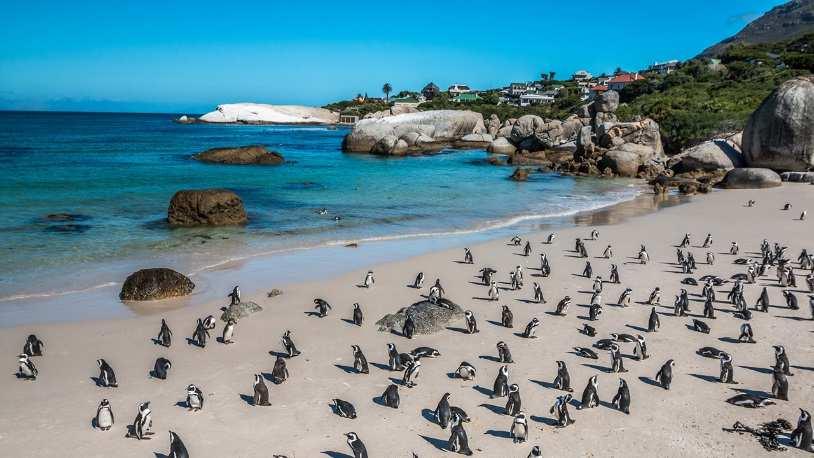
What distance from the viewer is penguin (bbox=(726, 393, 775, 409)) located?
971 centimetres

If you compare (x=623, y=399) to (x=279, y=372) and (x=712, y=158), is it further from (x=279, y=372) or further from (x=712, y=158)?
(x=712, y=158)

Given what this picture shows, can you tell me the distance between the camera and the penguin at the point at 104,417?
9031 mm

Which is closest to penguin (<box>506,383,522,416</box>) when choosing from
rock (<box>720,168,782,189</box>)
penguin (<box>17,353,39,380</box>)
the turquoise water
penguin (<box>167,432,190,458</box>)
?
penguin (<box>167,432,190,458</box>)

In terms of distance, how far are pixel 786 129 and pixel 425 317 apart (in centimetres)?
3085

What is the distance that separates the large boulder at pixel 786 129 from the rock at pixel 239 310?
107ft

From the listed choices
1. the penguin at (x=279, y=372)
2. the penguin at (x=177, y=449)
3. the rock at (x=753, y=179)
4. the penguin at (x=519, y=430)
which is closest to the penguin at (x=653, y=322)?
the penguin at (x=519, y=430)

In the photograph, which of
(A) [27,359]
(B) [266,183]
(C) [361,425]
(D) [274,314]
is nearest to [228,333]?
(D) [274,314]

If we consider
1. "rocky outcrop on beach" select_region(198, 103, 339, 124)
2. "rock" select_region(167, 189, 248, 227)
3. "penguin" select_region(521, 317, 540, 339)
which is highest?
"rocky outcrop on beach" select_region(198, 103, 339, 124)

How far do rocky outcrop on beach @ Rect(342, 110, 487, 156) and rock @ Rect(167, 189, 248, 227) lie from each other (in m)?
39.5

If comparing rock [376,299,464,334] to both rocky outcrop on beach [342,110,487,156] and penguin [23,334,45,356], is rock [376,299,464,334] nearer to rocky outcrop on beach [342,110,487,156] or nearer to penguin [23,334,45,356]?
penguin [23,334,45,356]

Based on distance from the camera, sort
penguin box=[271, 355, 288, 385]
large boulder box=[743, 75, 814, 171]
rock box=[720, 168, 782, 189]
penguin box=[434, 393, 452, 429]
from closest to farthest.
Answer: penguin box=[434, 393, 452, 429]
penguin box=[271, 355, 288, 385]
rock box=[720, 168, 782, 189]
large boulder box=[743, 75, 814, 171]

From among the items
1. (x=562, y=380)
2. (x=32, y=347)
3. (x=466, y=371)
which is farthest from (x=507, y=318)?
(x=32, y=347)

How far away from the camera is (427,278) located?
17359mm

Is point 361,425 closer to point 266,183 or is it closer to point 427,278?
point 427,278
